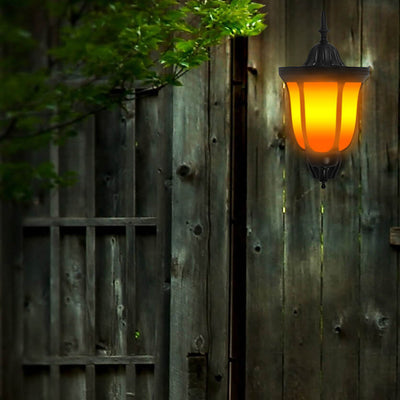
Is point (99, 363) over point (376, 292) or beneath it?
beneath

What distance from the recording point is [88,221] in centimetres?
452

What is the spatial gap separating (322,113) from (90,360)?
64.6 inches

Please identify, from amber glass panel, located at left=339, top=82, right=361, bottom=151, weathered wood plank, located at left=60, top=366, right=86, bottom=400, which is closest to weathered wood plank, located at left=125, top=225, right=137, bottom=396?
Result: weathered wood plank, located at left=60, top=366, right=86, bottom=400

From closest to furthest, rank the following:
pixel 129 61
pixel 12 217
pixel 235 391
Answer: pixel 129 61 → pixel 12 217 → pixel 235 391

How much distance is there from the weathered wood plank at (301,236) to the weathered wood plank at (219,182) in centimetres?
30

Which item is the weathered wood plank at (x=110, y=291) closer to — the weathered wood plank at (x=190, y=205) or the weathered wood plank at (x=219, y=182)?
the weathered wood plank at (x=190, y=205)

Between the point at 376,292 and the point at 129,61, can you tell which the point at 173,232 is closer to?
the point at 376,292

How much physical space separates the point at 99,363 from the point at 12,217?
2.76 feet

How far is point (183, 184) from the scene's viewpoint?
4.58 meters

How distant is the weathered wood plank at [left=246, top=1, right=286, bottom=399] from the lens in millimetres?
4594

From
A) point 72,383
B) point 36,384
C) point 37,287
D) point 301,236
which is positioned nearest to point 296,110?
point 301,236

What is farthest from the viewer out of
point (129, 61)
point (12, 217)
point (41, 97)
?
point (12, 217)

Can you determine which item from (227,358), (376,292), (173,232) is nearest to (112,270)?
(173,232)

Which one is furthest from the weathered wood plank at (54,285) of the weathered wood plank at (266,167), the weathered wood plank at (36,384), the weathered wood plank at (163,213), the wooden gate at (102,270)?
the weathered wood plank at (266,167)
